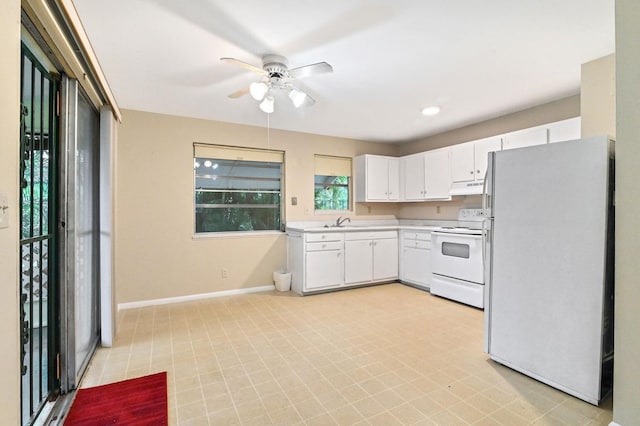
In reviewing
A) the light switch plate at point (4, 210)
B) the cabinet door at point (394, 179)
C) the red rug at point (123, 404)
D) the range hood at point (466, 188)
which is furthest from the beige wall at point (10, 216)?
the cabinet door at point (394, 179)

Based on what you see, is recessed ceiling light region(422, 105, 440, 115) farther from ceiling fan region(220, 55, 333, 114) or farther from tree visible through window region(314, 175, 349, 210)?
tree visible through window region(314, 175, 349, 210)

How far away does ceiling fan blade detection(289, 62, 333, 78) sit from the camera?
228 centimetres

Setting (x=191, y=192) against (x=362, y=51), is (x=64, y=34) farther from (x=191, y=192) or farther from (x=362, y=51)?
(x=191, y=192)

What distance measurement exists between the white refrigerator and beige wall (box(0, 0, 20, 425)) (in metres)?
2.75

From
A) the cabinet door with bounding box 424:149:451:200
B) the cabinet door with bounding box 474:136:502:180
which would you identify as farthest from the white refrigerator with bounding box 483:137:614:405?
the cabinet door with bounding box 424:149:451:200

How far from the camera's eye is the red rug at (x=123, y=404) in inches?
68.8

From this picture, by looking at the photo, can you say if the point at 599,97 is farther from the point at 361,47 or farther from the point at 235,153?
the point at 235,153

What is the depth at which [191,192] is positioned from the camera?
415 cm

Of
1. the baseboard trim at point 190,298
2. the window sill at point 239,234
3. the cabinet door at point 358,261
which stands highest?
the window sill at point 239,234

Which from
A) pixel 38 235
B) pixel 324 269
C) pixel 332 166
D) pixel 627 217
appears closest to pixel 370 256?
pixel 324 269

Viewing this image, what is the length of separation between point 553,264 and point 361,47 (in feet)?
6.84

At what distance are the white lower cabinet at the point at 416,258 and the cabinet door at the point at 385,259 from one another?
11cm

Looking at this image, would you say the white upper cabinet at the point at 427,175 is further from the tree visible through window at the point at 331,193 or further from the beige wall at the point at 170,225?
the beige wall at the point at 170,225

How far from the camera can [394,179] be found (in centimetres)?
543
